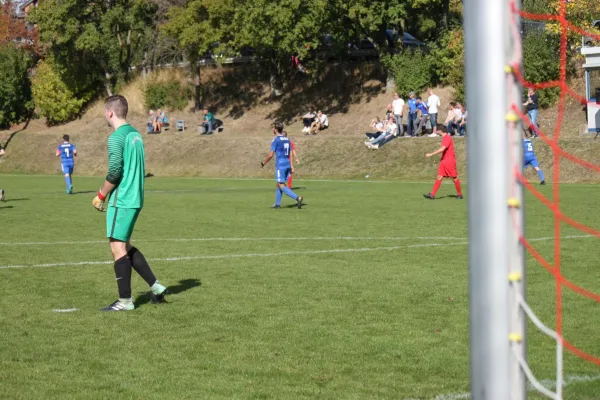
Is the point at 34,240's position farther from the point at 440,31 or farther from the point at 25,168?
the point at 25,168

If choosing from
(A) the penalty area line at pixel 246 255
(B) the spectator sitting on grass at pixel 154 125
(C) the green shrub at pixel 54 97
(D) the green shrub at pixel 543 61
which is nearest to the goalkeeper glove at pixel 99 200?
(A) the penalty area line at pixel 246 255

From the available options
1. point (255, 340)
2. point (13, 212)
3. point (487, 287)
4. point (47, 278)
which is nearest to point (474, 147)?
point (487, 287)

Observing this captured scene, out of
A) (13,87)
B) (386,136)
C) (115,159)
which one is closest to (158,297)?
(115,159)

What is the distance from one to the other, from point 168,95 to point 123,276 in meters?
57.0

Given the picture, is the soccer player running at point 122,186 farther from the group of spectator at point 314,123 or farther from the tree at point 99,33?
the tree at point 99,33

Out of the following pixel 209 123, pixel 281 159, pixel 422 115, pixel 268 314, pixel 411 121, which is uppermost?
pixel 209 123

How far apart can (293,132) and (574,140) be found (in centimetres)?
1949

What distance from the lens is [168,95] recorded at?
6550 centimetres

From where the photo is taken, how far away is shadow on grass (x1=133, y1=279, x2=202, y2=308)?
998cm

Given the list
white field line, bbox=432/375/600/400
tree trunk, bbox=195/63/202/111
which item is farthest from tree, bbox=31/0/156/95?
white field line, bbox=432/375/600/400

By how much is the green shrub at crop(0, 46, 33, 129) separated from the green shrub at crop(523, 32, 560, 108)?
39.8m

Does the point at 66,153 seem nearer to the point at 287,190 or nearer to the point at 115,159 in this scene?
the point at 287,190

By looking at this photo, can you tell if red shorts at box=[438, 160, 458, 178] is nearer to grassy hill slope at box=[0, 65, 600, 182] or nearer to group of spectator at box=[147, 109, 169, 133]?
grassy hill slope at box=[0, 65, 600, 182]

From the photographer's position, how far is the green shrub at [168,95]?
65.2 meters
